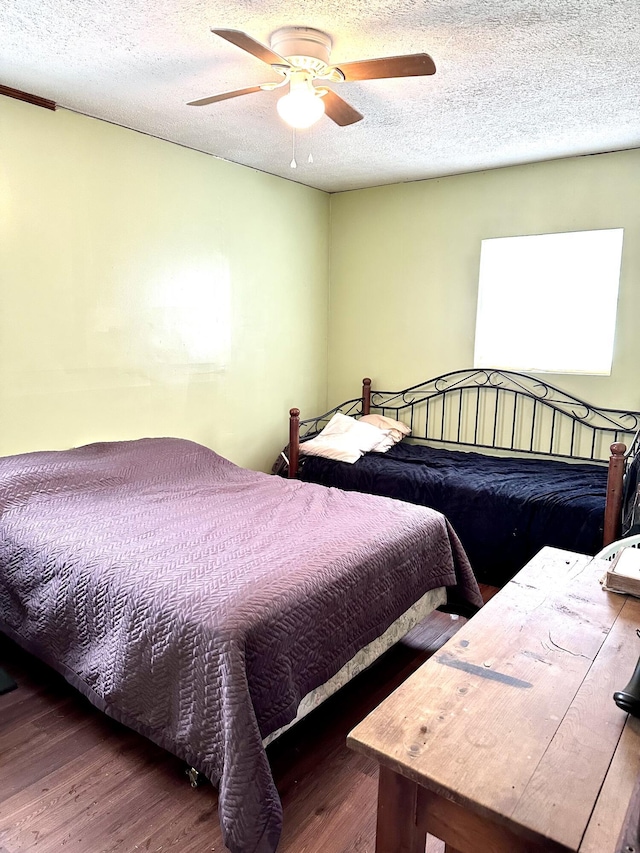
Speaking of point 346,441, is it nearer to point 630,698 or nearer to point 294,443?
point 294,443

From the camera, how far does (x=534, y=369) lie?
381 cm

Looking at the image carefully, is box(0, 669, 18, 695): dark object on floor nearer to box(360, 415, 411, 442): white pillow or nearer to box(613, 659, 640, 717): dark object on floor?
box(613, 659, 640, 717): dark object on floor

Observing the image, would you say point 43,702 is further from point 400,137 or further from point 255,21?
point 400,137

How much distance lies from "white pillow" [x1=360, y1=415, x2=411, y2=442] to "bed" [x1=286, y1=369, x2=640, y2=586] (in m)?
0.09

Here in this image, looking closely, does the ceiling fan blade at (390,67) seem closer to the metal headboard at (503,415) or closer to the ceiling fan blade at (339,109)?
the ceiling fan blade at (339,109)

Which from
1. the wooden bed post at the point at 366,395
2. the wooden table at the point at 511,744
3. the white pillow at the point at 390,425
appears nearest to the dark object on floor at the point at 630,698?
the wooden table at the point at 511,744

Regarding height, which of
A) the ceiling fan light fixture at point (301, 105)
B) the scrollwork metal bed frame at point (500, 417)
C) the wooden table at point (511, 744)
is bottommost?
the wooden table at point (511, 744)

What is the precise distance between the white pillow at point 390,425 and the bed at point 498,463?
0.30 feet

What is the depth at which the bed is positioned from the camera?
9.66ft

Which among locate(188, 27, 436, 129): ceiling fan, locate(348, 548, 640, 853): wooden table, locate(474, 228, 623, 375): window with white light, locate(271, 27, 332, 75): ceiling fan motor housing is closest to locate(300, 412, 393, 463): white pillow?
locate(474, 228, 623, 375): window with white light

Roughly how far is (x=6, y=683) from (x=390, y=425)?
287cm

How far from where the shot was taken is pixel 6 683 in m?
2.08

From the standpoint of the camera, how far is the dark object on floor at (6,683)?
2055mm

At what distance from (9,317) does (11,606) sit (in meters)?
1.32
